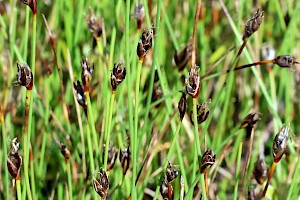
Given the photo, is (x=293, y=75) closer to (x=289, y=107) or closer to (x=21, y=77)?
(x=289, y=107)

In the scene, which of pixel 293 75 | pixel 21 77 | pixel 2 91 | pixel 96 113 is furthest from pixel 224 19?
pixel 21 77

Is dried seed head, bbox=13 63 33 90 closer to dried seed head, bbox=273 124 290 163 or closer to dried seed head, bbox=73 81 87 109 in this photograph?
dried seed head, bbox=73 81 87 109

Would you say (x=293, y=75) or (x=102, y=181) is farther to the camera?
(x=293, y=75)

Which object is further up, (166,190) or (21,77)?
(21,77)

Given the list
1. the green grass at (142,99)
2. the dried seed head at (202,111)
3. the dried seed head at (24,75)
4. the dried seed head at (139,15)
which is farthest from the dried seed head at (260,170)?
the dried seed head at (24,75)

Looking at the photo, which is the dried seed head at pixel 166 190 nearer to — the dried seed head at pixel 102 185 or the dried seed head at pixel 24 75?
the dried seed head at pixel 102 185

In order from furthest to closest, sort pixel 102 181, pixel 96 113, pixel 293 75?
pixel 293 75, pixel 96 113, pixel 102 181

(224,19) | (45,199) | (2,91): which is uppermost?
(224,19)

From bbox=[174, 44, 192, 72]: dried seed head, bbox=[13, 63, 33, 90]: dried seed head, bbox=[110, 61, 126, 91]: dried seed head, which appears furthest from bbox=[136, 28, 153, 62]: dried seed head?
bbox=[174, 44, 192, 72]: dried seed head
